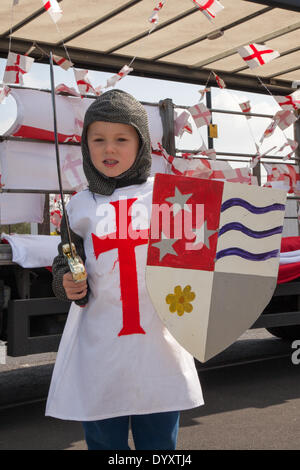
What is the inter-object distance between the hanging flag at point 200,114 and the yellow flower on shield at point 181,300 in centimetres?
437

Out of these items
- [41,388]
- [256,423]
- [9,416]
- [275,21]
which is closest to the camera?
[256,423]

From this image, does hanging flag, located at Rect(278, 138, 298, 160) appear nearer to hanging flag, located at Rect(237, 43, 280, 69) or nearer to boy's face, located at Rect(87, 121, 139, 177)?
hanging flag, located at Rect(237, 43, 280, 69)

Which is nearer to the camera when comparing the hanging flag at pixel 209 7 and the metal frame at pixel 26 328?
the metal frame at pixel 26 328

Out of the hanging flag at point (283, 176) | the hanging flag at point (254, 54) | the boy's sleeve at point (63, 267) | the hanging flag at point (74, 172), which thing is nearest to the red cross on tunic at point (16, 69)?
the hanging flag at point (74, 172)

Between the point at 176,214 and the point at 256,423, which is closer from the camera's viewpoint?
the point at 176,214

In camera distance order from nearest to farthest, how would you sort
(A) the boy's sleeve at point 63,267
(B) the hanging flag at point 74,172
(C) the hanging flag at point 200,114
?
(A) the boy's sleeve at point 63,267 → (B) the hanging flag at point 74,172 → (C) the hanging flag at point 200,114

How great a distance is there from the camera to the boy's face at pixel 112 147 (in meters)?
2.25

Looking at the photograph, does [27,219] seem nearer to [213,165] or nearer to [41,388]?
[41,388]

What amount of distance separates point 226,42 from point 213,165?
128 centimetres

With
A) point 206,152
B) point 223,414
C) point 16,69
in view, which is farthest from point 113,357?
point 206,152

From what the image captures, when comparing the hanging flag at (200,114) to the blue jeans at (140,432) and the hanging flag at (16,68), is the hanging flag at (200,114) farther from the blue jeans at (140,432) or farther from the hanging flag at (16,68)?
the blue jeans at (140,432)

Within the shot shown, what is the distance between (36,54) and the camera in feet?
20.4

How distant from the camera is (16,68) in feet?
17.7

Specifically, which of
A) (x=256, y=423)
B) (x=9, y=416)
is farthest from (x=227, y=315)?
(x=9, y=416)
